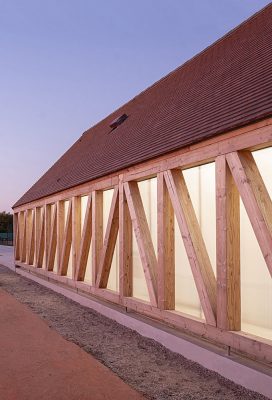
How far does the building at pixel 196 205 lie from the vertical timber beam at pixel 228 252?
0.01 m

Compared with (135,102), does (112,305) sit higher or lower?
lower

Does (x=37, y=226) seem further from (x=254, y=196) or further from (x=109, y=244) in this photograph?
(x=254, y=196)

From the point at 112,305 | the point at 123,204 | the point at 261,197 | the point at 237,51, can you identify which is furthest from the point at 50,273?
the point at 261,197

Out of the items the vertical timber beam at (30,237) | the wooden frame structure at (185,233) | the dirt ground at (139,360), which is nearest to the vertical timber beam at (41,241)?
the vertical timber beam at (30,237)

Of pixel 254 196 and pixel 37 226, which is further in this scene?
pixel 37 226

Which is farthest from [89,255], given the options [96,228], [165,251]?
[165,251]

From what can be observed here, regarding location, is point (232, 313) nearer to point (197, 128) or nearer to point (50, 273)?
point (197, 128)

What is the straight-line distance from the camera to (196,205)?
8250 millimetres

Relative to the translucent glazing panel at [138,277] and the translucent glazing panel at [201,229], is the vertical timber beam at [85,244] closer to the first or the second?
the translucent glazing panel at [138,277]

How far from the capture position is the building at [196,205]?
651cm

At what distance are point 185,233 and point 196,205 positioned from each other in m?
0.76

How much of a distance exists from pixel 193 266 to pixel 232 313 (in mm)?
1035

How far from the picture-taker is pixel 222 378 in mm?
6195

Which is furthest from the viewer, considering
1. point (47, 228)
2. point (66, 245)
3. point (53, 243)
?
point (47, 228)
